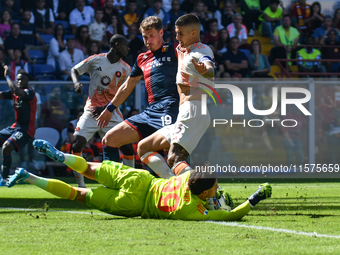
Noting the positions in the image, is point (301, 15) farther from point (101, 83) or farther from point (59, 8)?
point (101, 83)

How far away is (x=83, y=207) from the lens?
6.32 m

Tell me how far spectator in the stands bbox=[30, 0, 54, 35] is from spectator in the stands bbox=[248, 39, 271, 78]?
574cm

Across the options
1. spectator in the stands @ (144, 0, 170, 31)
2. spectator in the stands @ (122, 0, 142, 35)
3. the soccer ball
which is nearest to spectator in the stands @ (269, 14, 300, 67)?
spectator in the stands @ (144, 0, 170, 31)

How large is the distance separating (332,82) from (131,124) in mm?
8627

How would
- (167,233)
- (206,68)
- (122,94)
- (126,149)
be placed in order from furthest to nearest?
(126,149) → (122,94) → (206,68) → (167,233)

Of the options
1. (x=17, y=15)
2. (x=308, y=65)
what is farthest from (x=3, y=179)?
(x=308, y=65)

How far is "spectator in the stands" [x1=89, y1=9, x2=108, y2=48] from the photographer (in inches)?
585

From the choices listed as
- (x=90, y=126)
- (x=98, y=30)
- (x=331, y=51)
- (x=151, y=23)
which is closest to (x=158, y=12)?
(x=98, y=30)

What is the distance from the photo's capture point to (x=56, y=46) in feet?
47.2

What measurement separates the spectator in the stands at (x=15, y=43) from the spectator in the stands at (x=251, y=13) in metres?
6.97

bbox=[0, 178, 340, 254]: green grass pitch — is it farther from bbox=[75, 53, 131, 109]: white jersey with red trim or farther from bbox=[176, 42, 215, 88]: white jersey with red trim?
bbox=[75, 53, 131, 109]: white jersey with red trim

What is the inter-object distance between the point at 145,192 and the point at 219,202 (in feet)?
2.32

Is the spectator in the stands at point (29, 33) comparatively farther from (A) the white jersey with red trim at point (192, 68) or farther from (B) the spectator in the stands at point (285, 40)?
(A) the white jersey with red trim at point (192, 68)

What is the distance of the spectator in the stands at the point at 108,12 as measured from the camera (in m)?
15.4
